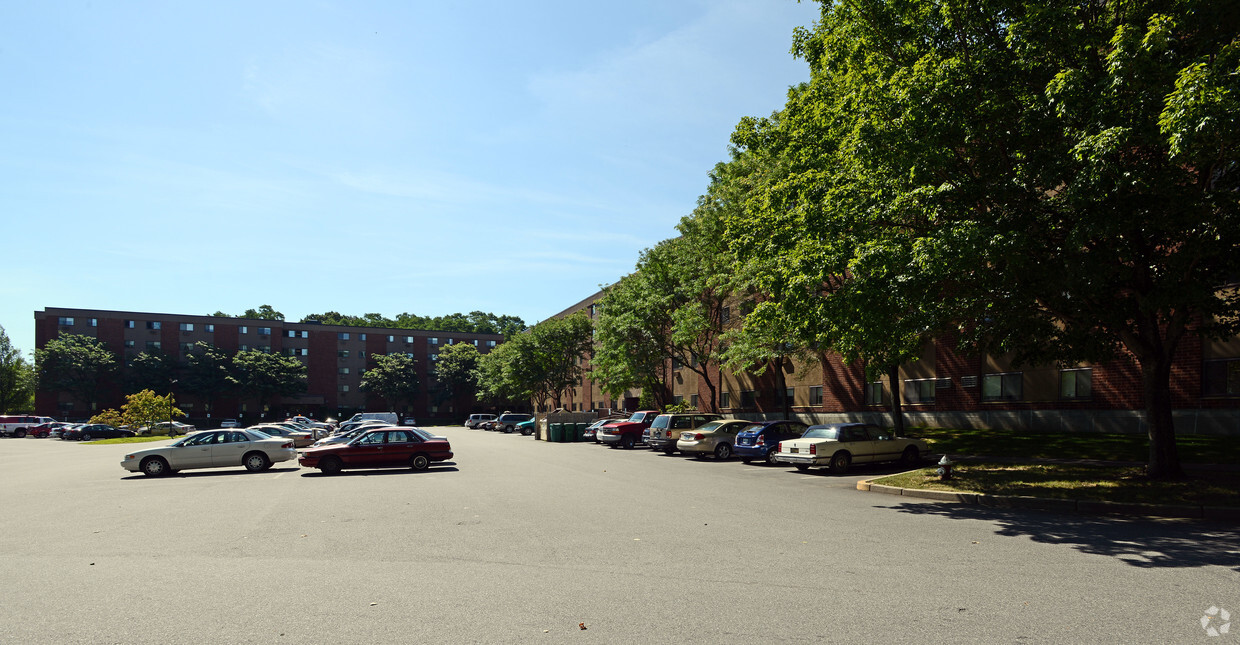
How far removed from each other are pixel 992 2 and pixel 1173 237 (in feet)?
17.7

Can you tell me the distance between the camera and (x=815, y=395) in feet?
132

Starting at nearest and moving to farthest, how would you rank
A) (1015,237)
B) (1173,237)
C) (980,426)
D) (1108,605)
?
(1108,605), (1015,237), (1173,237), (980,426)

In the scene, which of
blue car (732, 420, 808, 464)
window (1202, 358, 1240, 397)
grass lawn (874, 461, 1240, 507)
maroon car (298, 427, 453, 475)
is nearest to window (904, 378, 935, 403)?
blue car (732, 420, 808, 464)

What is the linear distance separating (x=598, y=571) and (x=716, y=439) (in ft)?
64.5

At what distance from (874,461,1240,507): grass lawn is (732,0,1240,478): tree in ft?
3.16

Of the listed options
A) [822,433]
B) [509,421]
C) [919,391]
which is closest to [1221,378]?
[822,433]

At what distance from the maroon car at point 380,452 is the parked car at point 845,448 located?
10.2m

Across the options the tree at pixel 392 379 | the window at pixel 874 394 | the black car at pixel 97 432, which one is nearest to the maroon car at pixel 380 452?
the window at pixel 874 394

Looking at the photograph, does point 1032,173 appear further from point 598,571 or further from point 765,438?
point 765,438

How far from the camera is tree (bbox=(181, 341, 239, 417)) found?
83.6 metres

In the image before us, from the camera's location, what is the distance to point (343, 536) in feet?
32.9

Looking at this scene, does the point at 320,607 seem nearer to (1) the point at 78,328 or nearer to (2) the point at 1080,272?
(2) the point at 1080,272

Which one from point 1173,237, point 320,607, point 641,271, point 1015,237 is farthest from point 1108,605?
point 641,271

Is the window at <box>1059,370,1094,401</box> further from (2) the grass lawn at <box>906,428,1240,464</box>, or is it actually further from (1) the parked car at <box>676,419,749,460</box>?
(1) the parked car at <box>676,419,749,460</box>
